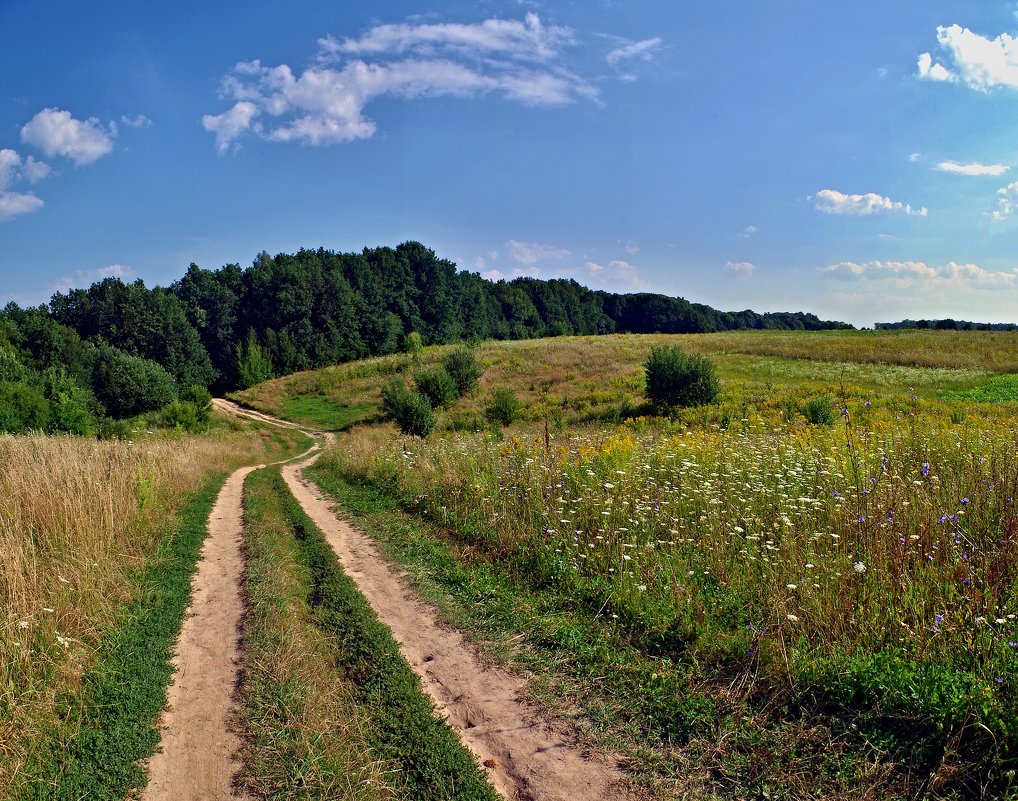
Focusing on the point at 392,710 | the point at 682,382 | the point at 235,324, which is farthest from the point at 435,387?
the point at 235,324

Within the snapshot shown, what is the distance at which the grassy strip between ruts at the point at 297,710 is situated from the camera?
137 inches

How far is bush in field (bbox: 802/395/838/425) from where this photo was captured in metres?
17.9

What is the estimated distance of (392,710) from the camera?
4129mm

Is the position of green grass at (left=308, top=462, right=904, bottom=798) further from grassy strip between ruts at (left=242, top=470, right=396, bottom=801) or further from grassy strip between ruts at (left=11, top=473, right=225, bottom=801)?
grassy strip between ruts at (left=11, top=473, right=225, bottom=801)

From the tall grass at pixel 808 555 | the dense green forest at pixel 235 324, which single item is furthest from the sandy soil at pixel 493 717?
the dense green forest at pixel 235 324

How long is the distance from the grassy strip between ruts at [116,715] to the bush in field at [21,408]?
28.0 m

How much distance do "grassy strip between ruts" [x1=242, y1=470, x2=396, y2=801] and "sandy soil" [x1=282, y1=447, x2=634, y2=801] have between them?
683 mm

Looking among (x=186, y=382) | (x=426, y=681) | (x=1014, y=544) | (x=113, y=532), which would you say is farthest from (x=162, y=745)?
(x=186, y=382)

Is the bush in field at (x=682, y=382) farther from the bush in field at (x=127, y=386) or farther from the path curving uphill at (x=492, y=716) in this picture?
the bush in field at (x=127, y=386)

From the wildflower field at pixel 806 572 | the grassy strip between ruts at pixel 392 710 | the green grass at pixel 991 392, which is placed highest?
the green grass at pixel 991 392

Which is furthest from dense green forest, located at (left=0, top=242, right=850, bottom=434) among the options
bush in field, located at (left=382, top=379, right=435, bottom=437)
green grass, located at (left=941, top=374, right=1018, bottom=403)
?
green grass, located at (left=941, top=374, right=1018, bottom=403)

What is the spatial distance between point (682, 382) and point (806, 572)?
903 inches

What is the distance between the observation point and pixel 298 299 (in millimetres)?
74938

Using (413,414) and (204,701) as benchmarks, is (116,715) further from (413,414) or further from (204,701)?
(413,414)
